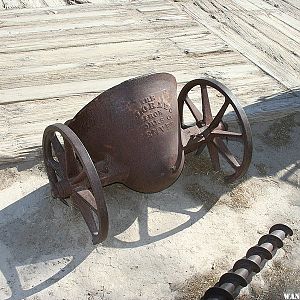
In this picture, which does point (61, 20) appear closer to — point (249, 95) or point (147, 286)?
point (249, 95)

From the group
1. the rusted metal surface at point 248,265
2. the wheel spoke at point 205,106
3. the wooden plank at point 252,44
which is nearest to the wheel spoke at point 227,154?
the wheel spoke at point 205,106

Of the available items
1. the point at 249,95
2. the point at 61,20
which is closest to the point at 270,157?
the point at 249,95

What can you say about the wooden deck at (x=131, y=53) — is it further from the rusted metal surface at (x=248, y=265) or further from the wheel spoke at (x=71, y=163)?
the rusted metal surface at (x=248, y=265)

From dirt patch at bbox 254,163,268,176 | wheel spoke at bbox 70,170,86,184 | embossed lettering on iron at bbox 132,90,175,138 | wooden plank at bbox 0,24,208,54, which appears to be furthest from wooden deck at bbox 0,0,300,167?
embossed lettering on iron at bbox 132,90,175,138

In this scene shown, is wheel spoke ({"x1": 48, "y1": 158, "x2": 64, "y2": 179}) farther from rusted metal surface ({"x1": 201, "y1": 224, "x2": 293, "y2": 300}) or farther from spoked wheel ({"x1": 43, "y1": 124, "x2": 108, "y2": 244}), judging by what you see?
rusted metal surface ({"x1": 201, "y1": 224, "x2": 293, "y2": 300})

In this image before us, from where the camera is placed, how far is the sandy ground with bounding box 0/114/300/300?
340 cm

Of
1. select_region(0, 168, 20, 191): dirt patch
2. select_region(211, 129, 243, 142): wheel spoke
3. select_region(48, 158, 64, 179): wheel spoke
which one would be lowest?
select_region(0, 168, 20, 191): dirt patch

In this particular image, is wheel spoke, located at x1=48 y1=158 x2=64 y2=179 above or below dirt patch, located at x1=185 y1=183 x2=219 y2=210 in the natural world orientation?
above

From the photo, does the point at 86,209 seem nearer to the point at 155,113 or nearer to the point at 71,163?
the point at 71,163

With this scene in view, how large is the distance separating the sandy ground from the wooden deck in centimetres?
72

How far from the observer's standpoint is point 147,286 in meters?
3.41

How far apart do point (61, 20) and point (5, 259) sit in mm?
4122

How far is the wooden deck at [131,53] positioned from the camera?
5.12 metres

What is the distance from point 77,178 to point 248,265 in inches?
48.4
